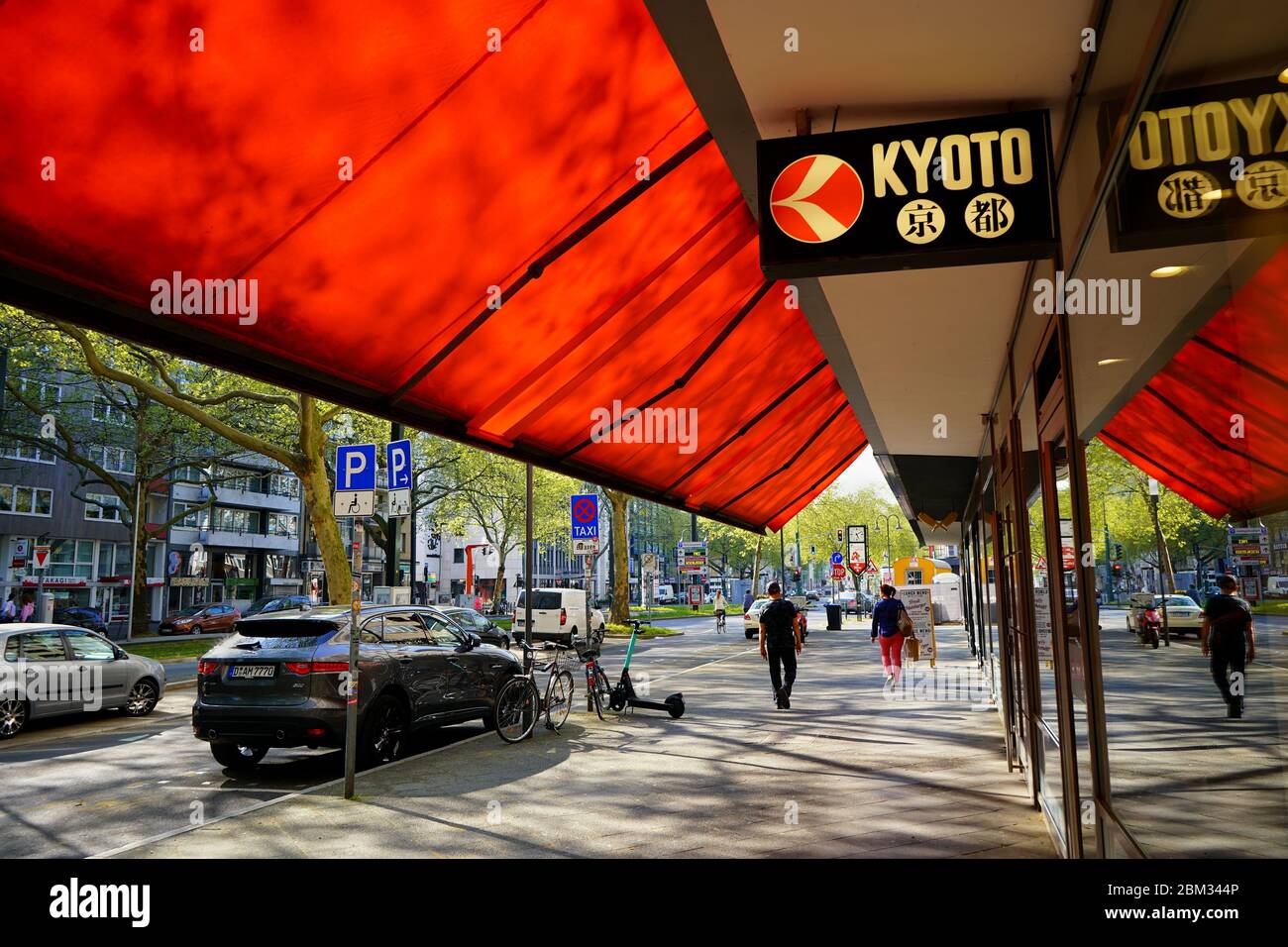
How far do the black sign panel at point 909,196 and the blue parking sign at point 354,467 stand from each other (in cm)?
576


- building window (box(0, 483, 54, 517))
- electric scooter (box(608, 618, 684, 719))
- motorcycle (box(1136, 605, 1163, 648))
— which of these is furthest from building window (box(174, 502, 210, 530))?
motorcycle (box(1136, 605, 1163, 648))

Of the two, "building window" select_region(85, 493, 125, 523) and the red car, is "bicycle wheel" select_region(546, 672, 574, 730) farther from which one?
"building window" select_region(85, 493, 125, 523)

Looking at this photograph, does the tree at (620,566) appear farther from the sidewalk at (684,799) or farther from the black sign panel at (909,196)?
the black sign panel at (909,196)

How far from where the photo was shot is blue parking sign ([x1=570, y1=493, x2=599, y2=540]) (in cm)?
1400

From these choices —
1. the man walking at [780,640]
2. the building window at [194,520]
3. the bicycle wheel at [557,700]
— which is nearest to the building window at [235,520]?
the building window at [194,520]

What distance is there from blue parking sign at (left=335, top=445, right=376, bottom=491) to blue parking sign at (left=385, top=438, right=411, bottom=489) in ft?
2.21

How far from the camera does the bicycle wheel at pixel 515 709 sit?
10.5 metres

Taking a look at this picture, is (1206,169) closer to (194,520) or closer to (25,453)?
(25,453)

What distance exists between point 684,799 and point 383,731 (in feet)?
11.7

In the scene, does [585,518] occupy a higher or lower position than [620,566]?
higher

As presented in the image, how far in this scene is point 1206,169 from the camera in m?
1.75

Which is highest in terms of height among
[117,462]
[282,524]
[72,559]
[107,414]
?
[107,414]

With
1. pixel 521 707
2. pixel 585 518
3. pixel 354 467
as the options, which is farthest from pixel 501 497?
pixel 354 467

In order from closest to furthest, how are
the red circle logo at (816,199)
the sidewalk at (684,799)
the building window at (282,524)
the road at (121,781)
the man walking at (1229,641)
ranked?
1. the man walking at (1229,641)
2. the red circle logo at (816,199)
3. the sidewalk at (684,799)
4. the road at (121,781)
5. the building window at (282,524)
